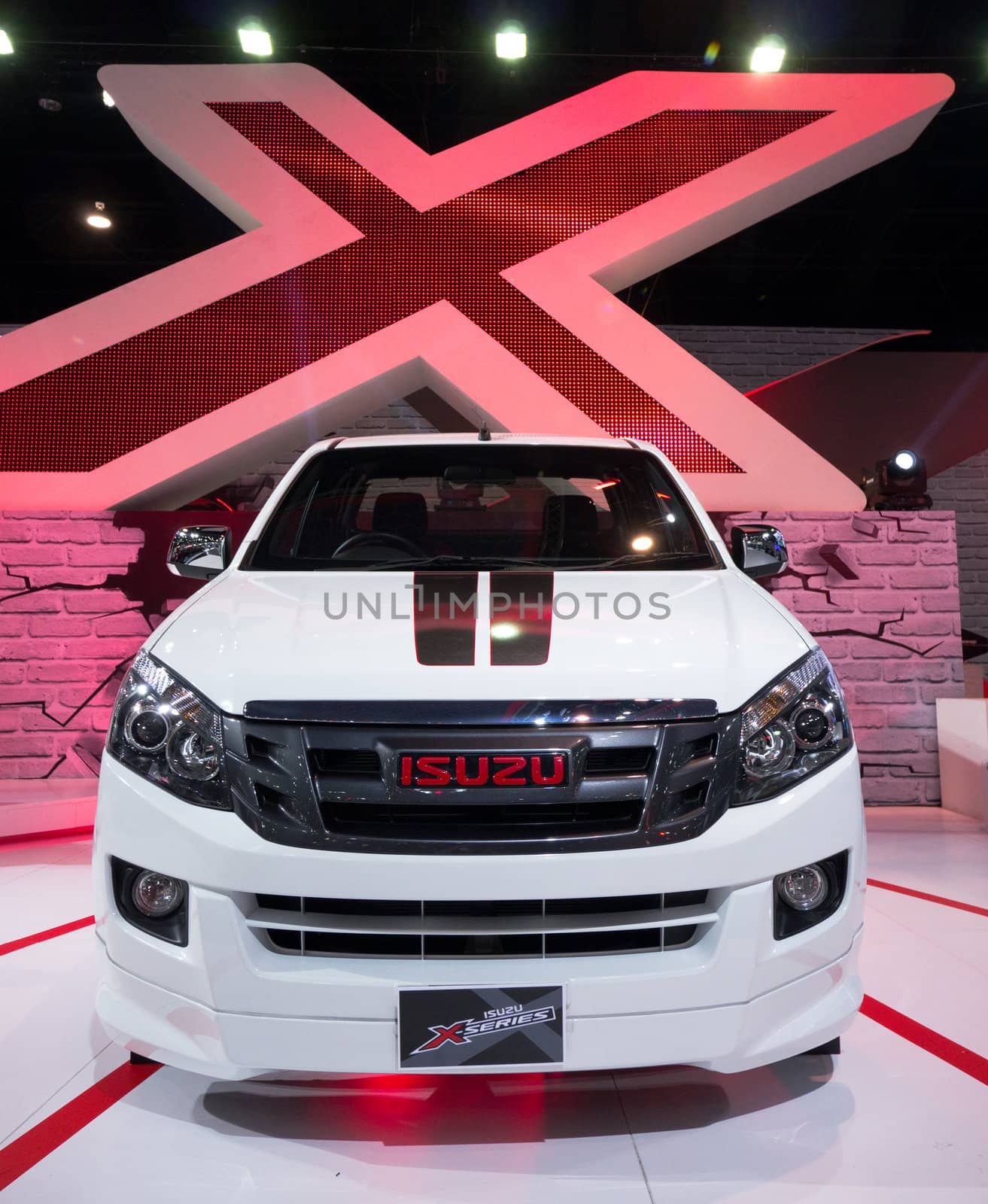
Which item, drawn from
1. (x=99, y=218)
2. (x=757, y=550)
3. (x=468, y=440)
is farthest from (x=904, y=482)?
(x=99, y=218)

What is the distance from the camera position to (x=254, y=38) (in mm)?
4898

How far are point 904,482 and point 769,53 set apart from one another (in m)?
2.41

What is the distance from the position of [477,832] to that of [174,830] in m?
0.49

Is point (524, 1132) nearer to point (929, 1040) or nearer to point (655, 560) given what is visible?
point (929, 1040)

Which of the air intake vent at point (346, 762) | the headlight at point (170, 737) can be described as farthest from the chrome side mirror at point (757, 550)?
the headlight at point (170, 737)

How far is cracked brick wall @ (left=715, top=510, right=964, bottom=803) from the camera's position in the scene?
465 cm

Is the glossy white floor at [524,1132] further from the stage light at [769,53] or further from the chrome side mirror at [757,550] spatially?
the stage light at [769,53]

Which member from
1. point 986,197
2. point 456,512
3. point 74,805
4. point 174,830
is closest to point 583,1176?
point 174,830

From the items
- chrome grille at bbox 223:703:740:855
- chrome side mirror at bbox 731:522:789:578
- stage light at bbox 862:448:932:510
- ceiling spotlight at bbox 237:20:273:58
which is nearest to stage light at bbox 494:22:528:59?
ceiling spotlight at bbox 237:20:273:58

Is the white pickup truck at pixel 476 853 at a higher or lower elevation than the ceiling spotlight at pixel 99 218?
lower

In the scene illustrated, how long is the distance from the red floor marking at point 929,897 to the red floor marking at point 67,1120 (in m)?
2.58

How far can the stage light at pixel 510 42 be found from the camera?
5086 millimetres

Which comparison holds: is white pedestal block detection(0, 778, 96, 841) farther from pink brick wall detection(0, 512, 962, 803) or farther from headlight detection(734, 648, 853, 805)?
headlight detection(734, 648, 853, 805)

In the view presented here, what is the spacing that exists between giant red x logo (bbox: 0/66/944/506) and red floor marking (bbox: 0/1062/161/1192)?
10.7 ft
